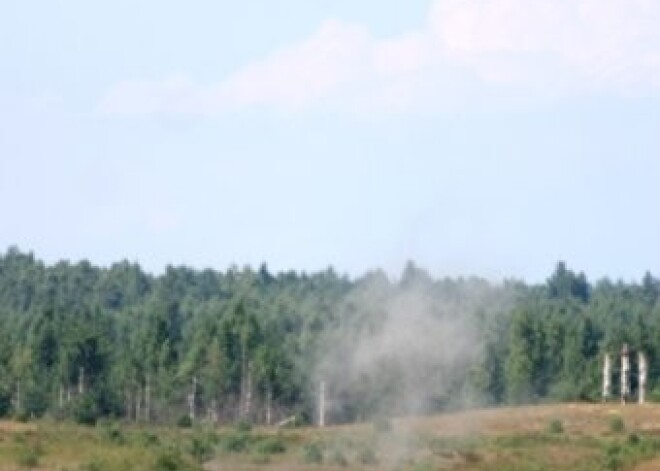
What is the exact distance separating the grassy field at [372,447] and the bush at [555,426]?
1.3 inches

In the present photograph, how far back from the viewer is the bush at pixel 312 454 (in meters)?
72.0

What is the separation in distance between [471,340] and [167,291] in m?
104

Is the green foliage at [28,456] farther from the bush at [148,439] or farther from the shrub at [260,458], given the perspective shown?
the shrub at [260,458]

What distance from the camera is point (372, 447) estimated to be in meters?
71.8

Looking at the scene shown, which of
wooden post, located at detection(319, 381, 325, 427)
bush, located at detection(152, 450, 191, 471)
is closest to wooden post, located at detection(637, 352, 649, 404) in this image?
wooden post, located at detection(319, 381, 325, 427)

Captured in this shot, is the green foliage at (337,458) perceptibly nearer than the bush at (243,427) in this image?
Yes

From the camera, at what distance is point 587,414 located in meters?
92.6

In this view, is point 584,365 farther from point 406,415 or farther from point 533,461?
point 533,461

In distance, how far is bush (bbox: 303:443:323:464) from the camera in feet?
236

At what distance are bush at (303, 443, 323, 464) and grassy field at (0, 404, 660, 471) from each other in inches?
2.8

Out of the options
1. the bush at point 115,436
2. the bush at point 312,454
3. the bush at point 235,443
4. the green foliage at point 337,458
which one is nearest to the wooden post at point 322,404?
the bush at point 115,436

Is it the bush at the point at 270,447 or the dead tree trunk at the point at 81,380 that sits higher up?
the dead tree trunk at the point at 81,380

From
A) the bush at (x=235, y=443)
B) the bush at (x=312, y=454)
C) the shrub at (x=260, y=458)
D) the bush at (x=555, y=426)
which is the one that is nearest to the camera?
the shrub at (x=260, y=458)

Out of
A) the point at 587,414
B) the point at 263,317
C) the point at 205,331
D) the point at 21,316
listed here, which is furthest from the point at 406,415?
the point at 21,316
